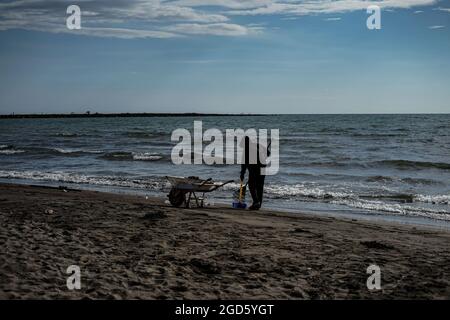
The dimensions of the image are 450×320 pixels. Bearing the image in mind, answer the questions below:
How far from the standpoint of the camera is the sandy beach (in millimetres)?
5137

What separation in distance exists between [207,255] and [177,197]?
15.3ft

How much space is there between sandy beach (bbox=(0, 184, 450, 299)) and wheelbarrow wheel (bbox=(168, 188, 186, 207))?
1.18 m

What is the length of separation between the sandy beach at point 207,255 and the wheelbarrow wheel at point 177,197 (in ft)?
3.88

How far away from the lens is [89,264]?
586cm

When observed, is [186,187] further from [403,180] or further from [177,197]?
[403,180]

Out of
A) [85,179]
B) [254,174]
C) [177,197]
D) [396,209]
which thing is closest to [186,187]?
[177,197]

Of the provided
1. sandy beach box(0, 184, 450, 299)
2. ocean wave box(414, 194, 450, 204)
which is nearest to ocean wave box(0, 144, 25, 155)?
sandy beach box(0, 184, 450, 299)

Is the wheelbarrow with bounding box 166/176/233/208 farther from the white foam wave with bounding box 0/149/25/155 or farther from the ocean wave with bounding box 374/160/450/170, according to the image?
the white foam wave with bounding box 0/149/25/155

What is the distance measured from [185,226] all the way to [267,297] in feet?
11.5

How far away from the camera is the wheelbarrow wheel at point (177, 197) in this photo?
11.0 metres

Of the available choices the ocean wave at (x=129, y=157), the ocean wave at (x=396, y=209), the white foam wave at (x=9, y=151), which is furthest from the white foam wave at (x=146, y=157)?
the ocean wave at (x=396, y=209)

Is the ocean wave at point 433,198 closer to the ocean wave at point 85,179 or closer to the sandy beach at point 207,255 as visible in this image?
the sandy beach at point 207,255
